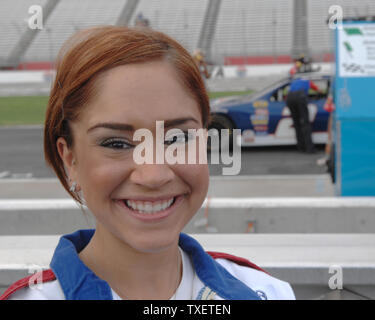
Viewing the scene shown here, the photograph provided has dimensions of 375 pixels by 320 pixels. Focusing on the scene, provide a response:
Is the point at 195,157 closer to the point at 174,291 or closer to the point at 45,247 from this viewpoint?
the point at 174,291

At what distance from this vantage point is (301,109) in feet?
29.9

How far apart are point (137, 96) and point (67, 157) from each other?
0.30 m

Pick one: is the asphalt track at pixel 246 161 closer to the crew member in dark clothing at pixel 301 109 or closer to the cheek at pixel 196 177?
the crew member in dark clothing at pixel 301 109

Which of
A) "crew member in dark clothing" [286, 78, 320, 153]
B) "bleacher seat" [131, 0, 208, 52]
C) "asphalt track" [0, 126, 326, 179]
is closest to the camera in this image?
"asphalt track" [0, 126, 326, 179]

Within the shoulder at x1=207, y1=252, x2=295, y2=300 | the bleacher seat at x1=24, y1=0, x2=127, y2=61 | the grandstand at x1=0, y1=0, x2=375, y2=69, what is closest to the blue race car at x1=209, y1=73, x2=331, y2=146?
the shoulder at x1=207, y1=252, x2=295, y2=300

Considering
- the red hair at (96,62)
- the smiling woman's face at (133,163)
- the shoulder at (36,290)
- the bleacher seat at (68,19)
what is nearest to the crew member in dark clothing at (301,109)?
the red hair at (96,62)

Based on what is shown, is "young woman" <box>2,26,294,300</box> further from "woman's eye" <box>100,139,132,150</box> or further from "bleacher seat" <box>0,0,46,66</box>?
"bleacher seat" <box>0,0,46,66</box>

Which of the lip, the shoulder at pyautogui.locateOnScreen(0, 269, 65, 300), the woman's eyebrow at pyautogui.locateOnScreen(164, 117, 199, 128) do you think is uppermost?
the woman's eyebrow at pyautogui.locateOnScreen(164, 117, 199, 128)

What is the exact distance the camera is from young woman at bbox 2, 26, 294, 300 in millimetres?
1204

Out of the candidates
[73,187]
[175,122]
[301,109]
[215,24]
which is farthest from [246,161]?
[215,24]

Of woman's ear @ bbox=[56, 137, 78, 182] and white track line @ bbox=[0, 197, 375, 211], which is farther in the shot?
white track line @ bbox=[0, 197, 375, 211]

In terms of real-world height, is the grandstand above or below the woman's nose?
above

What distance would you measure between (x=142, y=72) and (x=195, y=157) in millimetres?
235

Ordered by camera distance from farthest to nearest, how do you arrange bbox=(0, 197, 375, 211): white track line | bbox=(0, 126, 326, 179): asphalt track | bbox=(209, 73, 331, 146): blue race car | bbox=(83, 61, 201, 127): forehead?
bbox=(209, 73, 331, 146): blue race car → bbox=(0, 126, 326, 179): asphalt track → bbox=(0, 197, 375, 211): white track line → bbox=(83, 61, 201, 127): forehead
